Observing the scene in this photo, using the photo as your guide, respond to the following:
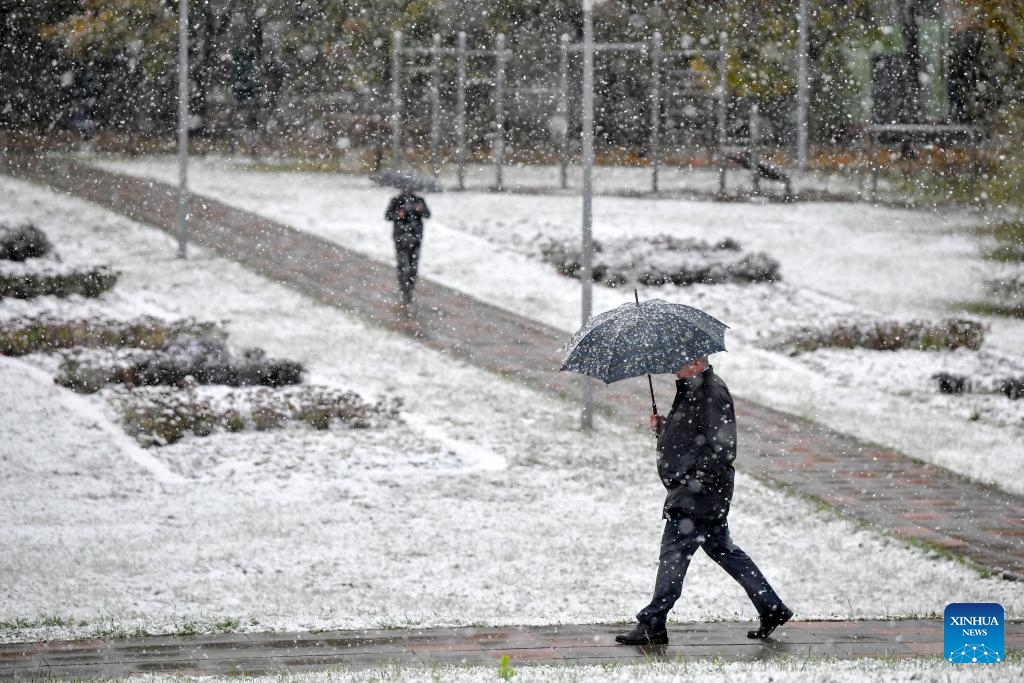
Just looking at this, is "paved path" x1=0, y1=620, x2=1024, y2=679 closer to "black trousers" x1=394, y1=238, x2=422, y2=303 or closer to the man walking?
the man walking

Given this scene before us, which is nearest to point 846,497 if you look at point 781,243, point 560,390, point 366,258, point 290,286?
point 560,390

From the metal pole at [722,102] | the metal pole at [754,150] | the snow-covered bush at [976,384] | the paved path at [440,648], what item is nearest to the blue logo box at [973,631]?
the paved path at [440,648]

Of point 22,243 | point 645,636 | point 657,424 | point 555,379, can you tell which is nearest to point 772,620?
point 645,636

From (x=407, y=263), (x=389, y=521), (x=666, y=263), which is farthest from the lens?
(x=666, y=263)

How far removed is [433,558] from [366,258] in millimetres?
12594

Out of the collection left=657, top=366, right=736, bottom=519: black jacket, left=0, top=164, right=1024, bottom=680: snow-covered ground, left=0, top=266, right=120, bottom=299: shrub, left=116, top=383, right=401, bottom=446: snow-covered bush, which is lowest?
left=0, top=164, right=1024, bottom=680: snow-covered ground

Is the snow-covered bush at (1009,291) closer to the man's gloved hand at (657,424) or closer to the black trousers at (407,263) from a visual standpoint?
the black trousers at (407,263)

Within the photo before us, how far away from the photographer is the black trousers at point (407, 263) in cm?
1714

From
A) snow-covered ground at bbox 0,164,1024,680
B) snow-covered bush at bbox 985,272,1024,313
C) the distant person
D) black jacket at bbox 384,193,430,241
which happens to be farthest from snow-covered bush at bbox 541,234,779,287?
snow-covered ground at bbox 0,164,1024,680

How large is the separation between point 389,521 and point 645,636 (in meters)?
3.29

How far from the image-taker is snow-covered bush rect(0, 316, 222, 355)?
47.5 ft

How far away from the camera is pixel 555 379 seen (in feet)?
47.2

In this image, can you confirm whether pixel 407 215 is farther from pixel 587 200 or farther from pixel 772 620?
pixel 772 620

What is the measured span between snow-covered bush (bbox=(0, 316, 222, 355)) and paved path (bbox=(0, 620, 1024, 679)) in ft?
25.6
